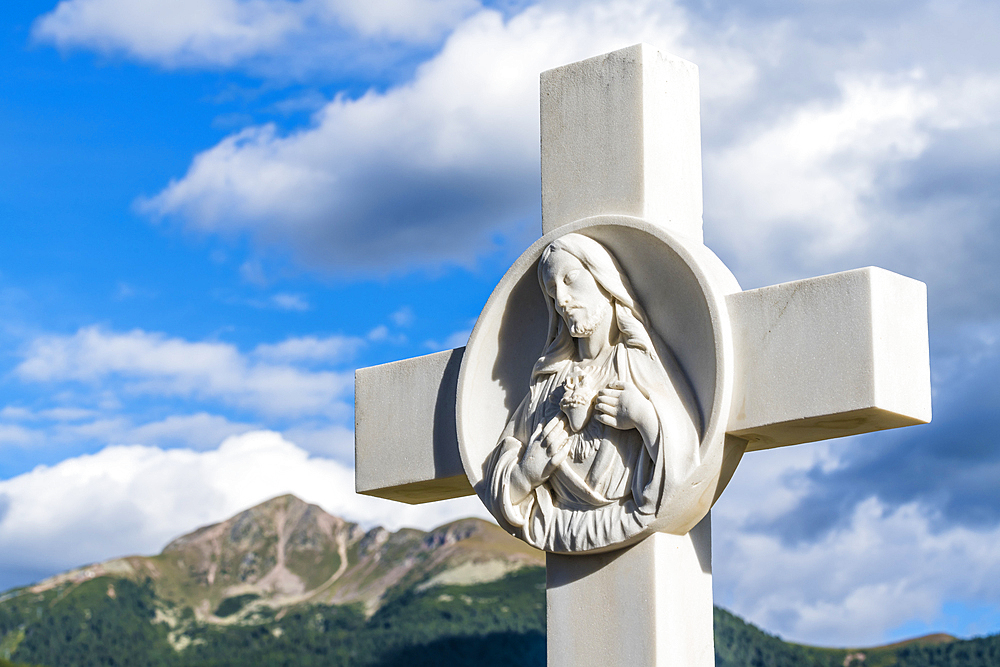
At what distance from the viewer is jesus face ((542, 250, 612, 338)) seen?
Answer: 20.1 ft

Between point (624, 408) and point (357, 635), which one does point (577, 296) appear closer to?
point (624, 408)

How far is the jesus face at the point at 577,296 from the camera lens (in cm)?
613

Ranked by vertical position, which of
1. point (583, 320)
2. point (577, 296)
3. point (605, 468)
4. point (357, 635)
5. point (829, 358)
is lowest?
point (605, 468)

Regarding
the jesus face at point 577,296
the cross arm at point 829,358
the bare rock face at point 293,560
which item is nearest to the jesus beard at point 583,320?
the jesus face at point 577,296

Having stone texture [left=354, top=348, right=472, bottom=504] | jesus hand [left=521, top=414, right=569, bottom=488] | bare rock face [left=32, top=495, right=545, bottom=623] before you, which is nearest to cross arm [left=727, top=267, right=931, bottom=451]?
jesus hand [left=521, top=414, right=569, bottom=488]

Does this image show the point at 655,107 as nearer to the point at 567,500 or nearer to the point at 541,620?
the point at 567,500

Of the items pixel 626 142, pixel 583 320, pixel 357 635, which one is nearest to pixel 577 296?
pixel 583 320

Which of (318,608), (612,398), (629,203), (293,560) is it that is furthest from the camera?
(293,560)

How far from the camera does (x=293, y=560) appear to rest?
79562 mm

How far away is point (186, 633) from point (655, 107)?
71934 millimetres

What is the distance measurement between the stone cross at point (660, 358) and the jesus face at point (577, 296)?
0.04 meters

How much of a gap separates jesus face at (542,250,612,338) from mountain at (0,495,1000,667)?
4872 centimetres

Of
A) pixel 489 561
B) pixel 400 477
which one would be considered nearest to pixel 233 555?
pixel 489 561

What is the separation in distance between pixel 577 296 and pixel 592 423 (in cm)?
56
